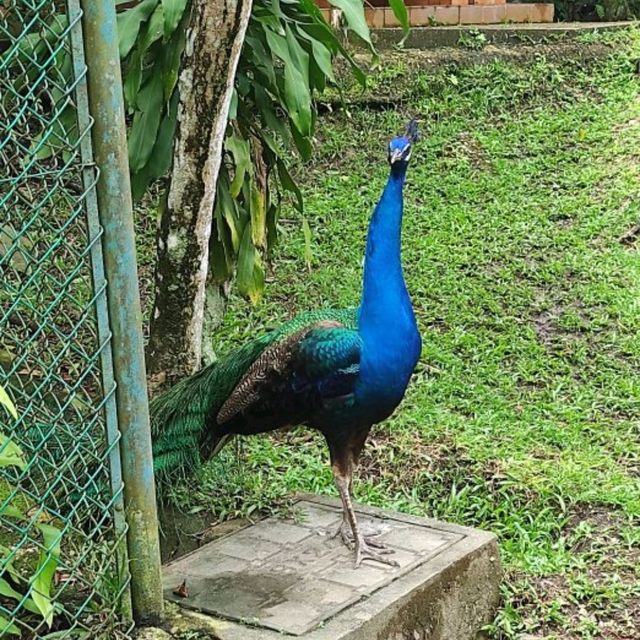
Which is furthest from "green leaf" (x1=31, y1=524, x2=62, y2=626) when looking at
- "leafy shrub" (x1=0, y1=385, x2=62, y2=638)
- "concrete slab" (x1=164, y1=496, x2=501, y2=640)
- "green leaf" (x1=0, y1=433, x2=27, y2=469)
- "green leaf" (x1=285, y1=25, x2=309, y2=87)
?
"green leaf" (x1=285, y1=25, x2=309, y2=87)

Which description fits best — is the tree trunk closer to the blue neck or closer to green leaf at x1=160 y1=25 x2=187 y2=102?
green leaf at x1=160 y1=25 x2=187 y2=102

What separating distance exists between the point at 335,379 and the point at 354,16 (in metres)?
2.00

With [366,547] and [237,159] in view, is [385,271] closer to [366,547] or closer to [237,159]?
[366,547]

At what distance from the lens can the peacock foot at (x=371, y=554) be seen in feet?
11.2

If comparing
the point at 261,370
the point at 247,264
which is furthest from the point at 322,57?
the point at 261,370

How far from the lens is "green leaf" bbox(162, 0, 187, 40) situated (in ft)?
13.8

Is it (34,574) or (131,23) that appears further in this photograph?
(131,23)

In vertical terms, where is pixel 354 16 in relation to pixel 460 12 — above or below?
above

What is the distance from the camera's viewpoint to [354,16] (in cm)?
476

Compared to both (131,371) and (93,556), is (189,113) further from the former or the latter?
(93,556)

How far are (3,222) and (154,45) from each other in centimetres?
221

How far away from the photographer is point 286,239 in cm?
724

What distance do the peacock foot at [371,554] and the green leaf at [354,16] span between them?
7.54ft

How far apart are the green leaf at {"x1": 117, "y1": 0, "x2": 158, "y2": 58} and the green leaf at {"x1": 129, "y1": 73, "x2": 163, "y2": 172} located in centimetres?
21
